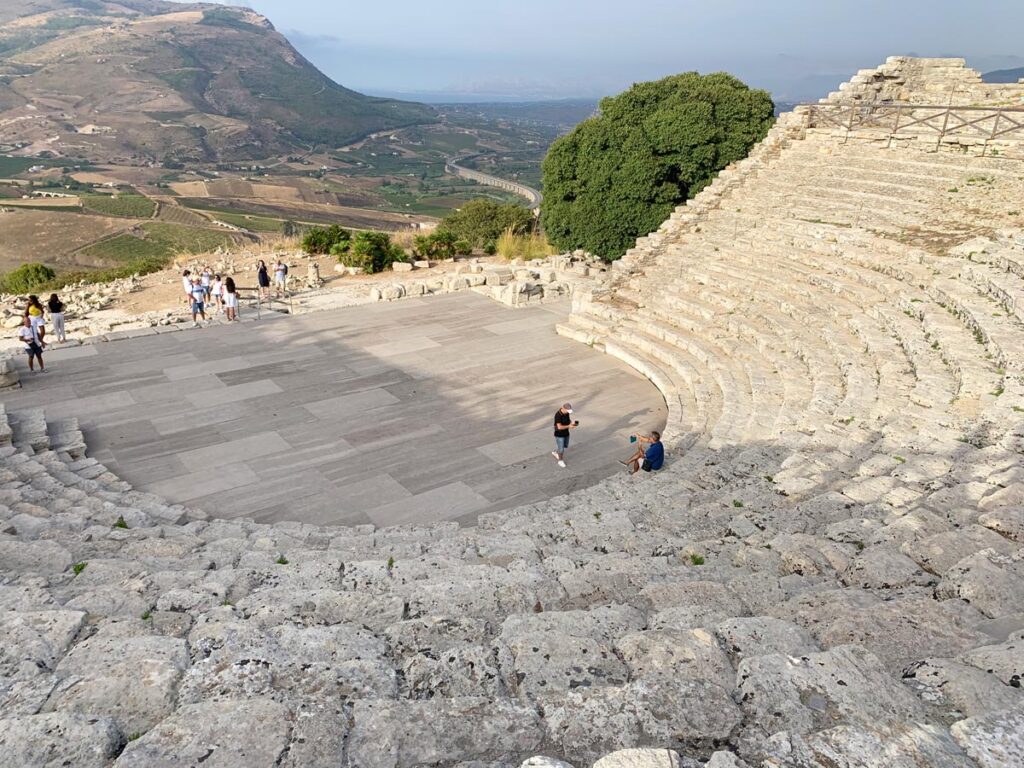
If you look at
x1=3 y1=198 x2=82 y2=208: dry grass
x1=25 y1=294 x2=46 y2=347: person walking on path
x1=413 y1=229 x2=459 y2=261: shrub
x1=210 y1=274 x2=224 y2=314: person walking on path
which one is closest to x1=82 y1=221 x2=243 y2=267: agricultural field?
x1=3 y1=198 x2=82 y2=208: dry grass

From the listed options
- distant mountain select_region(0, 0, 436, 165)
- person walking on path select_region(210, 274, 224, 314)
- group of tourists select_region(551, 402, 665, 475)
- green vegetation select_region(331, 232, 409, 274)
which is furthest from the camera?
distant mountain select_region(0, 0, 436, 165)

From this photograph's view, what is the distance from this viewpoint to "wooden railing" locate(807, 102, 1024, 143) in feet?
54.5

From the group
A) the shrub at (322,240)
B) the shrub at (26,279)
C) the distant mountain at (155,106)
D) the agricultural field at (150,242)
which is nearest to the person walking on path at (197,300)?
the shrub at (322,240)

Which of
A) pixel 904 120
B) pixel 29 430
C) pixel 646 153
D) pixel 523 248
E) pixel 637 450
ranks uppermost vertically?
pixel 904 120

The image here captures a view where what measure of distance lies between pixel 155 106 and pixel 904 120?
546 ft

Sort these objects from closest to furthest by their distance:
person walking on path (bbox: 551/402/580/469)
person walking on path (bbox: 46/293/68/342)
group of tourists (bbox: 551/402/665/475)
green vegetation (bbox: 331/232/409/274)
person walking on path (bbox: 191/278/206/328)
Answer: group of tourists (bbox: 551/402/665/475) → person walking on path (bbox: 551/402/580/469) → person walking on path (bbox: 46/293/68/342) → person walking on path (bbox: 191/278/206/328) → green vegetation (bbox: 331/232/409/274)

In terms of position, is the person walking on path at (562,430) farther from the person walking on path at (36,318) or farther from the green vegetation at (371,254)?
the green vegetation at (371,254)

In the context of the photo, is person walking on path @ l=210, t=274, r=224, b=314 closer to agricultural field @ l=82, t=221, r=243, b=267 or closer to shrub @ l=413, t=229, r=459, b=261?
shrub @ l=413, t=229, r=459, b=261

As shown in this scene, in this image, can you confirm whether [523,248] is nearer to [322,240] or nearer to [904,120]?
[322,240]

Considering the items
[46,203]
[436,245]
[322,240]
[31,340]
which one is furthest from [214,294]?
[46,203]

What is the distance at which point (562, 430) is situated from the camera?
31.4 feet

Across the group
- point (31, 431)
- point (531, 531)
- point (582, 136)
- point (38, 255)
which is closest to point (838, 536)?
point (531, 531)

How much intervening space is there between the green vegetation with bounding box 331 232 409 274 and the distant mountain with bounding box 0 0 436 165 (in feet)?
378

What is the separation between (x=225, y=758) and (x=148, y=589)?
2.43 m
